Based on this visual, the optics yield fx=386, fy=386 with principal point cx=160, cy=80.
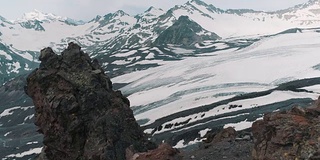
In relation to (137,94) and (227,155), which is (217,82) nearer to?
(137,94)

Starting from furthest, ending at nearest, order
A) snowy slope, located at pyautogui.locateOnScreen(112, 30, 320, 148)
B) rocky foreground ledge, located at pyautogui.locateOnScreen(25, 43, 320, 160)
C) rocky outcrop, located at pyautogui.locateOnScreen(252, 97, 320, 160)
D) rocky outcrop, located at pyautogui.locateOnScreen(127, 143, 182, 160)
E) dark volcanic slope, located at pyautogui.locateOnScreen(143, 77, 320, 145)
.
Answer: snowy slope, located at pyautogui.locateOnScreen(112, 30, 320, 148), dark volcanic slope, located at pyautogui.locateOnScreen(143, 77, 320, 145), rocky foreground ledge, located at pyautogui.locateOnScreen(25, 43, 320, 160), rocky outcrop, located at pyautogui.locateOnScreen(127, 143, 182, 160), rocky outcrop, located at pyautogui.locateOnScreen(252, 97, 320, 160)

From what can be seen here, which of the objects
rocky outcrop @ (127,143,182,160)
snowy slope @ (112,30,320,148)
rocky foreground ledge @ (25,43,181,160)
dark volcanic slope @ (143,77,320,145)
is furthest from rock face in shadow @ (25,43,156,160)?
snowy slope @ (112,30,320,148)

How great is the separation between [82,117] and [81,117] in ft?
0.27

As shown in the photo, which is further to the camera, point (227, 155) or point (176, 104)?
point (176, 104)

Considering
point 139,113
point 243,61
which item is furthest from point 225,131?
point 243,61

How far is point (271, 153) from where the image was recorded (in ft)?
48.1

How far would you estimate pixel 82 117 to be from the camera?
3219cm

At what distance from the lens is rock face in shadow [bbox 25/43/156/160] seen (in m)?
29.4

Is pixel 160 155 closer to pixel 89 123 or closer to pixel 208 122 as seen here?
pixel 89 123

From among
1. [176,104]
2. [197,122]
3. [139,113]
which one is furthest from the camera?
[139,113]

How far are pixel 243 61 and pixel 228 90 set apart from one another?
5353 centimetres

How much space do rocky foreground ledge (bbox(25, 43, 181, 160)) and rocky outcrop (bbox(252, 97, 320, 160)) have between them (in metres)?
14.5

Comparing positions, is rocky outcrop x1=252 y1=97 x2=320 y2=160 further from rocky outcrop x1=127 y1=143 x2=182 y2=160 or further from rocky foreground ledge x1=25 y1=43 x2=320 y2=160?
rocky foreground ledge x1=25 y1=43 x2=320 y2=160

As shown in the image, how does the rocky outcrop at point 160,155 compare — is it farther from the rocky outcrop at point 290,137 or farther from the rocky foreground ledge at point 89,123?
the rocky outcrop at point 290,137
